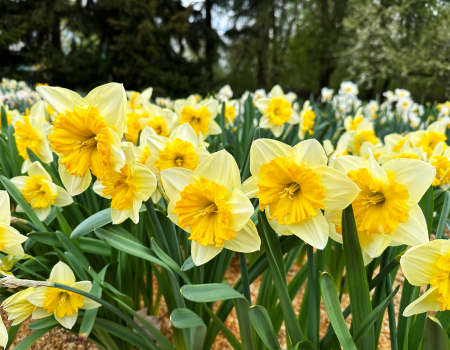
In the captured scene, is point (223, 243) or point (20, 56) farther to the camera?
point (20, 56)

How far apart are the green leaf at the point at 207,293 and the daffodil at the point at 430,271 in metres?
0.38

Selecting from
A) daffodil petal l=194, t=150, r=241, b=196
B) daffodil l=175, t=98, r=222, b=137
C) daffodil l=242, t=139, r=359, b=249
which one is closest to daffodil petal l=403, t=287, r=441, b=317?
daffodil l=242, t=139, r=359, b=249

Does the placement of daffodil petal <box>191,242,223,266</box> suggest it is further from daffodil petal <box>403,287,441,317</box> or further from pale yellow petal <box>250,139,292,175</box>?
daffodil petal <box>403,287,441,317</box>

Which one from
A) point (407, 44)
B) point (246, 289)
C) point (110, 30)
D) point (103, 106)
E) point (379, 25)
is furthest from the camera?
point (110, 30)

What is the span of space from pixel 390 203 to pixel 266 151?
0.28m

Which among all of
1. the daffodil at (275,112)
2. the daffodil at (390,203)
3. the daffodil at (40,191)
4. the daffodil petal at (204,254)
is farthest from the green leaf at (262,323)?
the daffodil at (275,112)

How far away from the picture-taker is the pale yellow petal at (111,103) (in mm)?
761

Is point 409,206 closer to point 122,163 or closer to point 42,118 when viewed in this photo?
point 122,163

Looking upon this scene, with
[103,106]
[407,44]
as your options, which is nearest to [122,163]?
[103,106]

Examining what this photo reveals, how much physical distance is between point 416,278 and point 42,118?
161 cm

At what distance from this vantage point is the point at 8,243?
897mm

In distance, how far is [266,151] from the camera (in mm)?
722

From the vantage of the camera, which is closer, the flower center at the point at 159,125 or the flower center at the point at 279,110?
the flower center at the point at 159,125

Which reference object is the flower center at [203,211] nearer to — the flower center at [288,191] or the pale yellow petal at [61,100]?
the flower center at [288,191]
